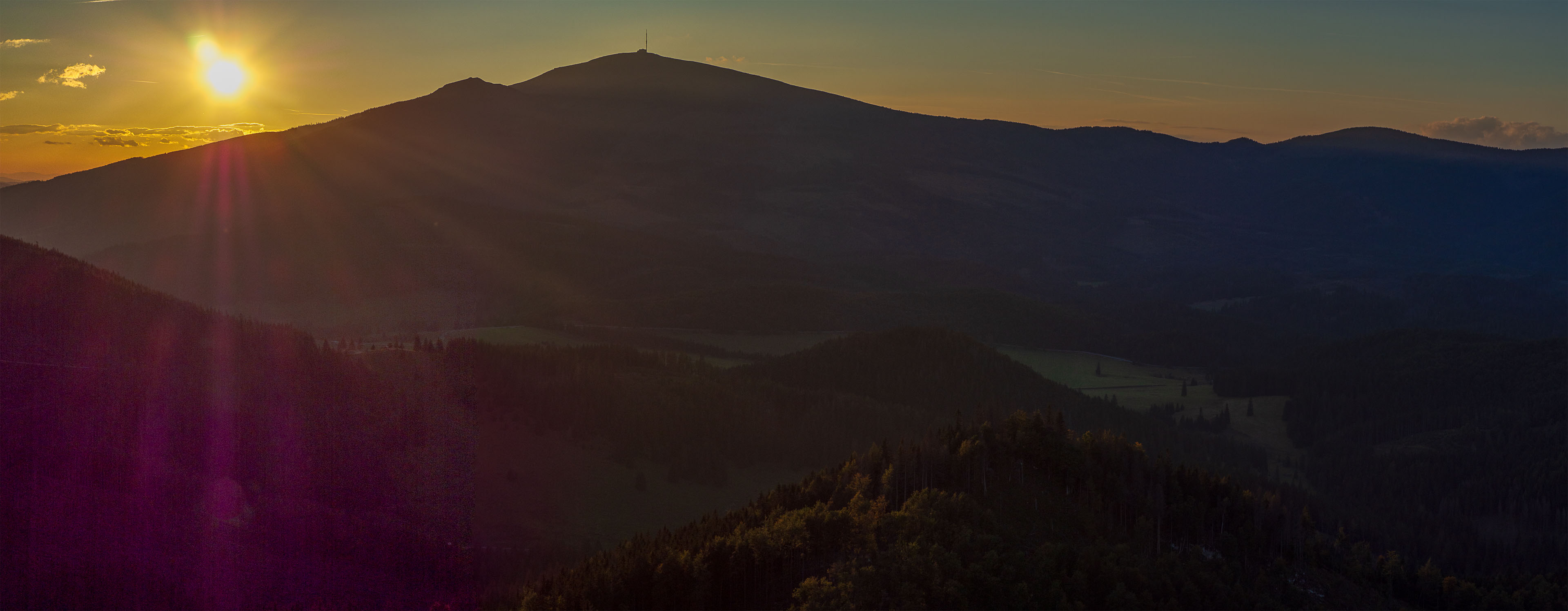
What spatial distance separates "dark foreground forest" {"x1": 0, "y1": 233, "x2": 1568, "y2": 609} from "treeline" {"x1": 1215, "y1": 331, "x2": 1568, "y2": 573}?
12213 millimetres

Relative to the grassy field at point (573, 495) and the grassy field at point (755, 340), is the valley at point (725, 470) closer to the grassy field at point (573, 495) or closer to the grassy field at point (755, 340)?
the grassy field at point (573, 495)

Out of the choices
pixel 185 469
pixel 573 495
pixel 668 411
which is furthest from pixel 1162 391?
pixel 185 469

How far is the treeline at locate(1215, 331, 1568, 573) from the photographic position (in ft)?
195

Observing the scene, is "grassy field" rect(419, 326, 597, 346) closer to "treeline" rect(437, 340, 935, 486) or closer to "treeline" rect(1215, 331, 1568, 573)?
"treeline" rect(437, 340, 935, 486)

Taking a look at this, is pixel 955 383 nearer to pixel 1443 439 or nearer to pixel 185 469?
pixel 1443 439

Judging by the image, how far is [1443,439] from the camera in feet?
263

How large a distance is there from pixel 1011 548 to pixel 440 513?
22.6 meters

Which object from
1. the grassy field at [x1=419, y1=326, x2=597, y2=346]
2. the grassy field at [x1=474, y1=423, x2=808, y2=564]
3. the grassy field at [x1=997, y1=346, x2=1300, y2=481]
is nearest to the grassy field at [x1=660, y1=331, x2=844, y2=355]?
the grassy field at [x1=419, y1=326, x2=597, y2=346]

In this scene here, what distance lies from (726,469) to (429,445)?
55.7 ft

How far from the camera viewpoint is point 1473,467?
241 feet

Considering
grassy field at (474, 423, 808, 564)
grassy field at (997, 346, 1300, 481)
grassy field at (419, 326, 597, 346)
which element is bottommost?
grassy field at (997, 346, 1300, 481)

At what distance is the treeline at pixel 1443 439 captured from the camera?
5953 centimetres

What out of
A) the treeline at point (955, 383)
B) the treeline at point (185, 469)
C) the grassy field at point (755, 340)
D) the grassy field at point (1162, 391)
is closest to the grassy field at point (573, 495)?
the treeline at point (185, 469)

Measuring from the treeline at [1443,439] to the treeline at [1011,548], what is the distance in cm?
2217
